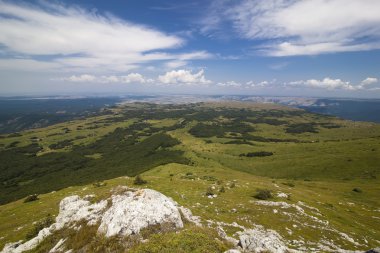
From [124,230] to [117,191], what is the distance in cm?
1247

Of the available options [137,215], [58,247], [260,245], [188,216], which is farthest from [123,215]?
[260,245]

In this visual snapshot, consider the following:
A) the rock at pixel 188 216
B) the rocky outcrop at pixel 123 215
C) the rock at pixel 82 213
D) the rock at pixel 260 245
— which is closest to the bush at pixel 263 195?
the rock at pixel 188 216

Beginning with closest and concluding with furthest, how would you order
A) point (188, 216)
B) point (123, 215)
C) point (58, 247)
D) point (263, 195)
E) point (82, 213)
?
point (123, 215) < point (58, 247) < point (82, 213) < point (188, 216) < point (263, 195)

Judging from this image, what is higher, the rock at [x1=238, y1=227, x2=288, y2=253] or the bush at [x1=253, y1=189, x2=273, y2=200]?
the rock at [x1=238, y1=227, x2=288, y2=253]

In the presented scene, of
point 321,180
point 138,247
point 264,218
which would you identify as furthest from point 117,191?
point 321,180

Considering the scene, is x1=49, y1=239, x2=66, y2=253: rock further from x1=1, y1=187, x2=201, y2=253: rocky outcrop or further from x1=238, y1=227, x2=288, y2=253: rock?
x1=238, y1=227, x2=288, y2=253: rock

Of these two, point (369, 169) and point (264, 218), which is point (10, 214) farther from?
point (369, 169)

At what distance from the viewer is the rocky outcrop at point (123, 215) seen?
2886 centimetres

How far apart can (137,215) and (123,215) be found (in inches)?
66.2

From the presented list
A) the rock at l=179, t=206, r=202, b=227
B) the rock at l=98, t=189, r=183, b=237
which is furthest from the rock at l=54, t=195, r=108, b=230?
the rock at l=179, t=206, r=202, b=227

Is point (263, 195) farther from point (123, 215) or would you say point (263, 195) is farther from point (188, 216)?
point (123, 215)

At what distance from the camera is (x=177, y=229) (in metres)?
30.3

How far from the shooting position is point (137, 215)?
29625mm

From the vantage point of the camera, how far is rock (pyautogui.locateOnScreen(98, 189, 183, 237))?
93.8 feet
